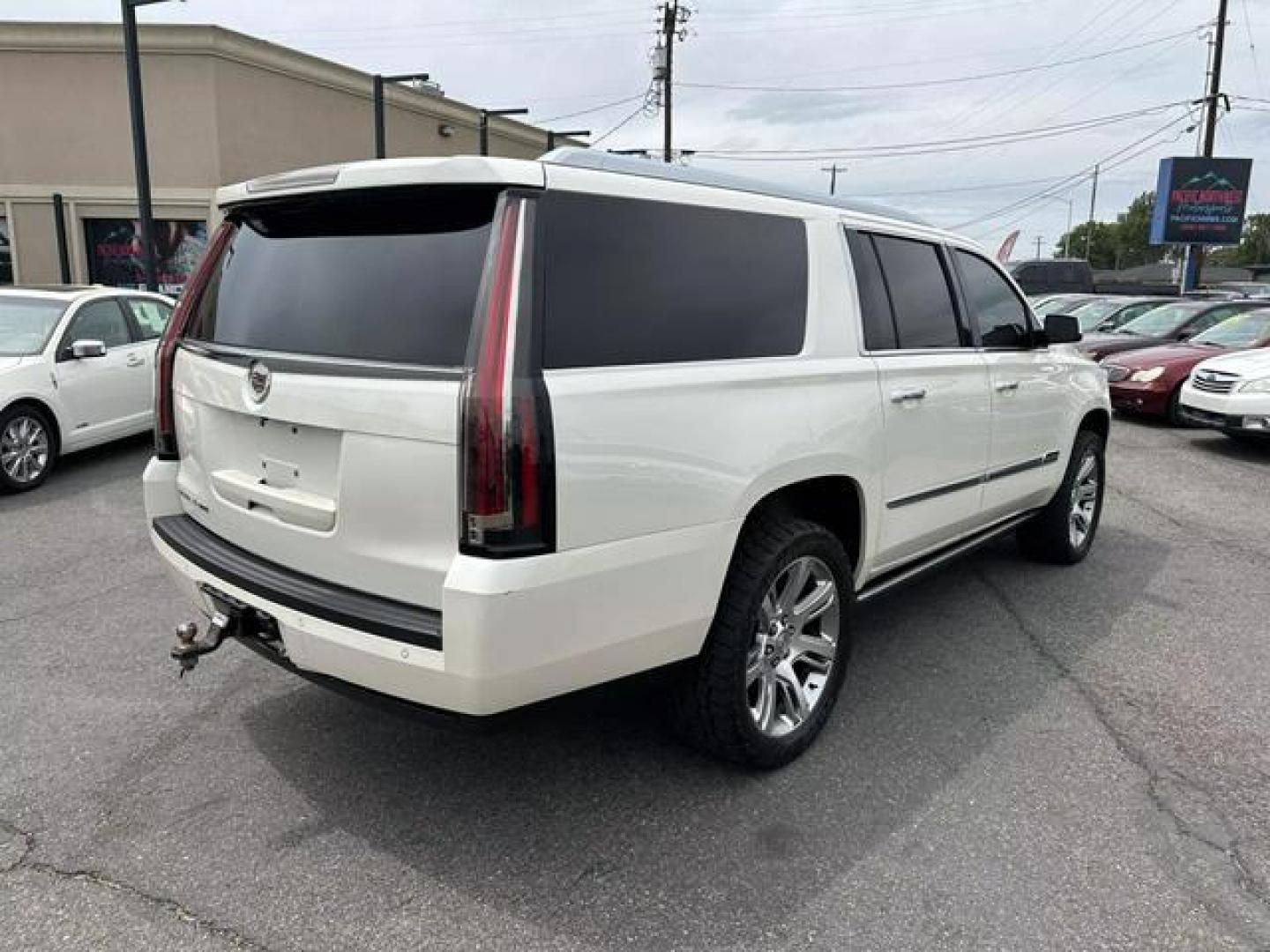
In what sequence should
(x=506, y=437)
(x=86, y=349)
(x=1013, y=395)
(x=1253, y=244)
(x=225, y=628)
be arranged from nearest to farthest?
(x=506, y=437), (x=225, y=628), (x=1013, y=395), (x=86, y=349), (x=1253, y=244)

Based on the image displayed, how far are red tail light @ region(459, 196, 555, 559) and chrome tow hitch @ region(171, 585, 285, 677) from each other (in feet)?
2.90

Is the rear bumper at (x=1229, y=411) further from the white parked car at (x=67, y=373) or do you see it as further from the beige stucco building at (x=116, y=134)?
the beige stucco building at (x=116, y=134)

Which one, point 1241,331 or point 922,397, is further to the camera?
point 1241,331

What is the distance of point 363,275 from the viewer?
2832 mm

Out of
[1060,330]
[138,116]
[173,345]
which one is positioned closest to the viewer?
[173,345]

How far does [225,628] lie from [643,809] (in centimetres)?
143

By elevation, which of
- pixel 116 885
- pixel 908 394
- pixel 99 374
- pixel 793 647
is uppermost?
pixel 908 394

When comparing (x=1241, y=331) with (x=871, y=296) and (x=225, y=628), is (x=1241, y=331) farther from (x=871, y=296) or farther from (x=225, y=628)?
(x=225, y=628)

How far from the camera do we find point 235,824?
2998 mm

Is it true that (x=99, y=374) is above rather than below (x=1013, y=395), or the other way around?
below

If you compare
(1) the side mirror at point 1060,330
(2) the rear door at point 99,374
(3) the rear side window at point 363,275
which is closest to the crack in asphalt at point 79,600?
(3) the rear side window at point 363,275


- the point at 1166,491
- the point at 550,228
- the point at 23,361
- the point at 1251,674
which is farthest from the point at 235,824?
the point at 1166,491

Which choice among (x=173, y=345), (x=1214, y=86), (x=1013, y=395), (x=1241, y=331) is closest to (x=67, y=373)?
(x=173, y=345)

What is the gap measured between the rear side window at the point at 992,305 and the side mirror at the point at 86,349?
683 centimetres
